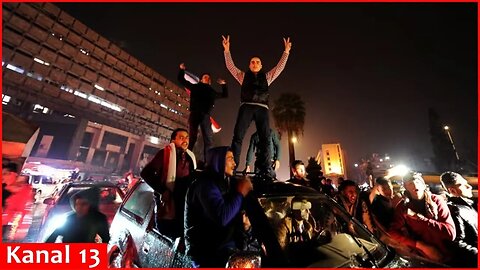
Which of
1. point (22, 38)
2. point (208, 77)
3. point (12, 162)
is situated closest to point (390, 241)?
point (208, 77)

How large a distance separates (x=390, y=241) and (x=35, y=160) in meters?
42.2

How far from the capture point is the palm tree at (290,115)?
24859 millimetres

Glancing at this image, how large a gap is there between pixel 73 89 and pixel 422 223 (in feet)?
155

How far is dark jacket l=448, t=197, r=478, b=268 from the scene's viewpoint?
3.07 m

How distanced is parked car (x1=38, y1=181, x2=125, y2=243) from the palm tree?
766 inches

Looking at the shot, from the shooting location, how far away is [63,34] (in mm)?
38625

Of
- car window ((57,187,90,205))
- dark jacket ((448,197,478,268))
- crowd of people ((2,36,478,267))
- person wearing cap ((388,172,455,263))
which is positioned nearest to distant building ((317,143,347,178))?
crowd of people ((2,36,478,267))

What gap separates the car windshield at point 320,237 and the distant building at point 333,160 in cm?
1744

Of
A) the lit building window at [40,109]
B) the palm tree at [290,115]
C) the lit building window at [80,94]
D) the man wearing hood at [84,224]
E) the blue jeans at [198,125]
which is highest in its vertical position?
the lit building window at [80,94]

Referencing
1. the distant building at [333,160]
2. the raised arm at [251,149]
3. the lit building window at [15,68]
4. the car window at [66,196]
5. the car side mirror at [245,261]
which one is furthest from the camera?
the lit building window at [15,68]

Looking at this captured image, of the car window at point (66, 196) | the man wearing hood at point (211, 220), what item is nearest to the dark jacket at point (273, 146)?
the man wearing hood at point (211, 220)

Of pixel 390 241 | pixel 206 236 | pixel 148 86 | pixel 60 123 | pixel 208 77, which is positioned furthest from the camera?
pixel 148 86

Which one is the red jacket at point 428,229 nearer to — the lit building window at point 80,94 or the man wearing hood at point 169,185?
the man wearing hood at point 169,185

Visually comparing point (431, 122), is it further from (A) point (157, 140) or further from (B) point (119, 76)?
(B) point (119, 76)
